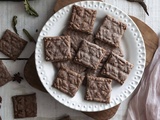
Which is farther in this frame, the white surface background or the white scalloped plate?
the white surface background

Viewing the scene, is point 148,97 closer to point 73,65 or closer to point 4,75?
point 73,65

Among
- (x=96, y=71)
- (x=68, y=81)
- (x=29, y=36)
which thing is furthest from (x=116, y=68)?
(x=29, y=36)

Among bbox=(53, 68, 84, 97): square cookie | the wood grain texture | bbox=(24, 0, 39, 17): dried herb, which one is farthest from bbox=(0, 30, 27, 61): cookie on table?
the wood grain texture

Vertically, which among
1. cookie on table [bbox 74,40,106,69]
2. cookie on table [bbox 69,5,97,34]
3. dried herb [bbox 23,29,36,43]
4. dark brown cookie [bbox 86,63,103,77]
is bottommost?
dark brown cookie [bbox 86,63,103,77]

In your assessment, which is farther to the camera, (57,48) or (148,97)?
(148,97)

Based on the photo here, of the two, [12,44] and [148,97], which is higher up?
[12,44]

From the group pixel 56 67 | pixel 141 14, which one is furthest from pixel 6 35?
pixel 141 14

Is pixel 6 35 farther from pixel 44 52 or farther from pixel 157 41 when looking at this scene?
pixel 157 41

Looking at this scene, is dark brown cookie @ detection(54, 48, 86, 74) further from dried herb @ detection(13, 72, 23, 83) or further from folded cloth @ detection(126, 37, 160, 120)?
folded cloth @ detection(126, 37, 160, 120)
